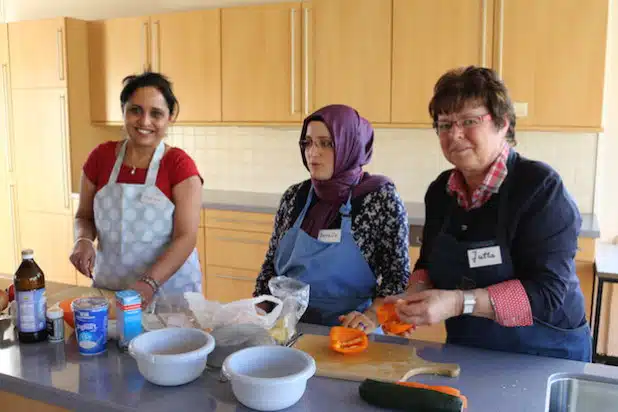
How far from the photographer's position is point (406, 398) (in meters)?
1.05

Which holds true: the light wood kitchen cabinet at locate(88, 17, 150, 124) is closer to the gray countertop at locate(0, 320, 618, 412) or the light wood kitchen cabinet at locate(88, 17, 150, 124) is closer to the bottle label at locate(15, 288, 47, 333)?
the bottle label at locate(15, 288, 47, 333)

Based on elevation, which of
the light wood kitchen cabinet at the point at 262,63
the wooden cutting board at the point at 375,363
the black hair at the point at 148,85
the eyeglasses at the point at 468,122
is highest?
the light wood kitchen cabinet at the point at 262,63

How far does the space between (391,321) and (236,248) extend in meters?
2.29

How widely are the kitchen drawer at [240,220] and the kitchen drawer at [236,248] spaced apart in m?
0.03

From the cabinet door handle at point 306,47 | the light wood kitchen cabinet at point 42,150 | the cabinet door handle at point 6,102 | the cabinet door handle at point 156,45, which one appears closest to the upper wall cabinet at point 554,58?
the cabinet door handle at point 306,47

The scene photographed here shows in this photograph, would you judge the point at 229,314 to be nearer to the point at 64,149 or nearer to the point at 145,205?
the point at 145,205

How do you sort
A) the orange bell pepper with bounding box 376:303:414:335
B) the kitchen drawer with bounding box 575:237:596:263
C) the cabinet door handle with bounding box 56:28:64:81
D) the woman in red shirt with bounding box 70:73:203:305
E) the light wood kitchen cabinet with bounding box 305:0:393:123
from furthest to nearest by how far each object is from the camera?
the cabinet door handle with bounding box 56:28:64:81
the light wood kitchen cabinet with bounding box 305:0:393:123
the kitchen drawer with bounding box 575:237:596:263
the woman in red shirt with bounding box 70:73:203:305
the orange bell pepper with bounding box 376:303:414:335

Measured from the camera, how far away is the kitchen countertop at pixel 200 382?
1085 mm

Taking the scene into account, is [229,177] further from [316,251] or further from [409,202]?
[316,251]

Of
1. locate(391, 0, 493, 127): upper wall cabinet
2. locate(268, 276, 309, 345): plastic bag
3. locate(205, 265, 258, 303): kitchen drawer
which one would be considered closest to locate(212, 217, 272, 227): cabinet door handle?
locate(205, 265, 258, 303): kitchen drawer

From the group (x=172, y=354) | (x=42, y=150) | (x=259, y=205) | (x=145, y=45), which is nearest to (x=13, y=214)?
(x=42, y=150)

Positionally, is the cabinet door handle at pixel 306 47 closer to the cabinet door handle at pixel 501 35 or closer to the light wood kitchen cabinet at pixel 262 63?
the light wood kitchen cabinet at pixel 262 63

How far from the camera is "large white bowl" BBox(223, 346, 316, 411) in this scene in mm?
1025

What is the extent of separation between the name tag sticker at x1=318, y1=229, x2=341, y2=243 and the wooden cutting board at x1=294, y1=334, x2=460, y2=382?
0.38m
